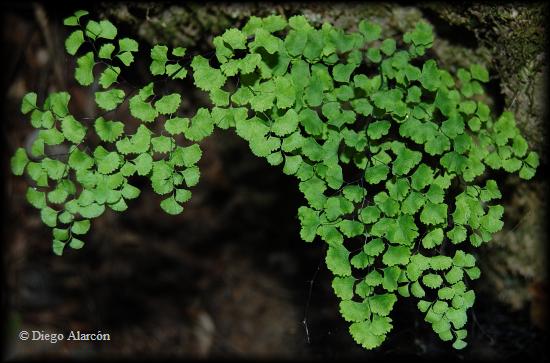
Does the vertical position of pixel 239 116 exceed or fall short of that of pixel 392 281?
it exceeds it

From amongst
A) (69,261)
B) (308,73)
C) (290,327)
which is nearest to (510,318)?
(290,327)

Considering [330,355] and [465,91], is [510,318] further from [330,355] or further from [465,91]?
[465,91]

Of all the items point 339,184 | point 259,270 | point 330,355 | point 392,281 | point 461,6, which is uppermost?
point 461,6

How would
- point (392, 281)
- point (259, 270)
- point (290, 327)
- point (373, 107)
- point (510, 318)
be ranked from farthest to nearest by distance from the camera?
point (259, 270), point (290, 327), point (510, 318), point (373, 107), point (392, 281)

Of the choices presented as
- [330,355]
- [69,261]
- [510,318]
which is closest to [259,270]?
[330,355]

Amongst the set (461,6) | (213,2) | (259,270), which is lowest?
(259,270)

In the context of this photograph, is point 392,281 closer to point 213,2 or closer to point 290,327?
point 213,2

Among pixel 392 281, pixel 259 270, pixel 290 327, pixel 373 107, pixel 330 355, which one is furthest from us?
pixel 259 270

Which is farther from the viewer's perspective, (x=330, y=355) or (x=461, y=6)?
(x=330, y=355)

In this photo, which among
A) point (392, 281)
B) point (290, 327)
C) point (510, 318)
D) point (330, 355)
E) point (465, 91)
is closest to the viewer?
point (392, 281)

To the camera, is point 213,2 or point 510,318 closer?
point 213,2
